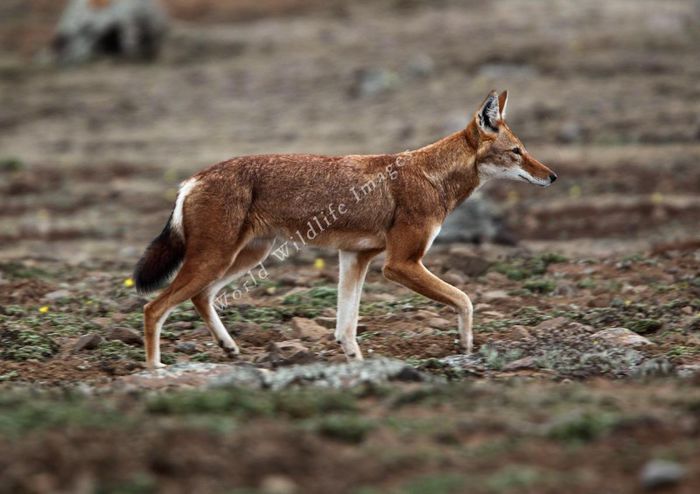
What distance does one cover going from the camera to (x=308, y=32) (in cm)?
2533

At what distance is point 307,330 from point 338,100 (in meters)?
12.4

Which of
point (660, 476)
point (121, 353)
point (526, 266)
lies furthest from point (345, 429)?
point (526, 266)

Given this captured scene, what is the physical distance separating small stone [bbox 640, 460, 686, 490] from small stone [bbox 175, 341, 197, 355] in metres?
4.36

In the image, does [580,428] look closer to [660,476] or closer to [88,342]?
[660,476]

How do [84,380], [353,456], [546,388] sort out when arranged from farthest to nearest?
1. [84,380]
2. [546,388]
3. [353,456]

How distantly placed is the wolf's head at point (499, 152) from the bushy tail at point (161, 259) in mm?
2321

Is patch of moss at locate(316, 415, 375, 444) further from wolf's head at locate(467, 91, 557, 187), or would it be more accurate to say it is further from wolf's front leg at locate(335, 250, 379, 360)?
wolf's head at locate(467, 91, 557, 187)

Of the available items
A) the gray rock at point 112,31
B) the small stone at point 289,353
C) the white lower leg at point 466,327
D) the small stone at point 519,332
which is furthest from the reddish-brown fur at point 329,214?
the gray rock at point 112,31

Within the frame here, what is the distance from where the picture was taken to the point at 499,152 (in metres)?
8.91

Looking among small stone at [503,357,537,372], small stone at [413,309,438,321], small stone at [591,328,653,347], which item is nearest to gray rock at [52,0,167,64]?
small stone at [413,309,438,321]

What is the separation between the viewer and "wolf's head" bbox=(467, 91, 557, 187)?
29.2 ft

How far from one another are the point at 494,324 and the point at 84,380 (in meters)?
3.15

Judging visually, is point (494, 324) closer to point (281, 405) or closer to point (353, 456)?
point (281, 405)

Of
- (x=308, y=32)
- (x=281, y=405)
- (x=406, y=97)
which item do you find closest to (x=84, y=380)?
(x=281, y=405)
